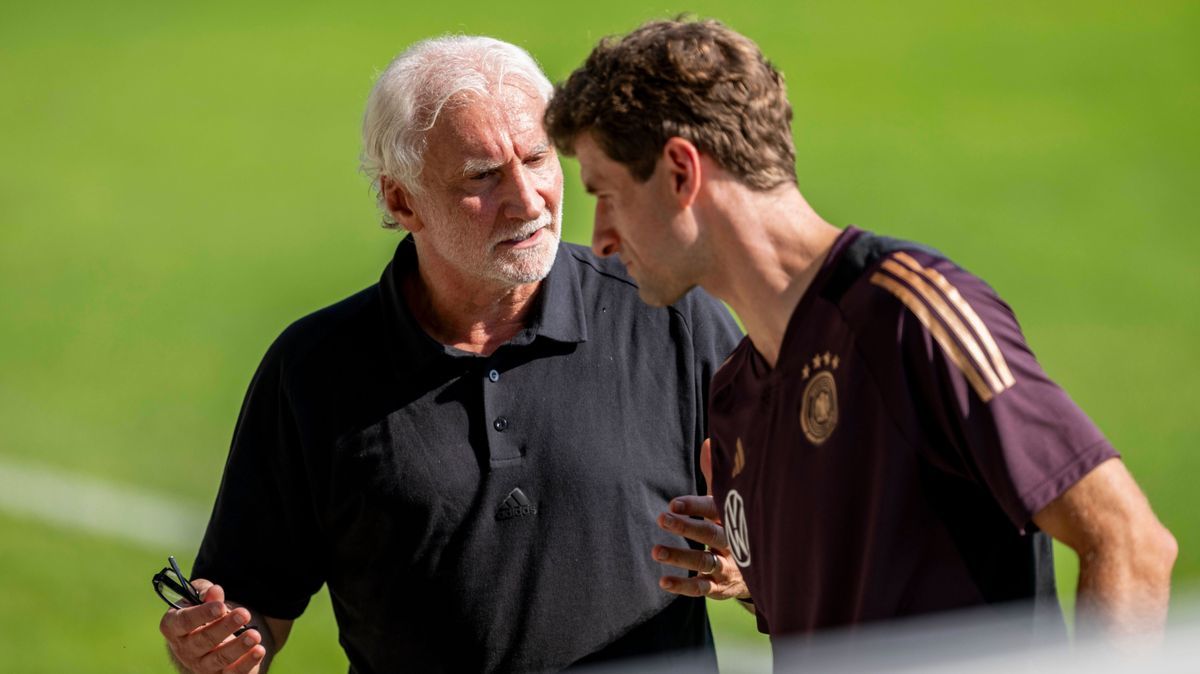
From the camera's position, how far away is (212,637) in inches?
160

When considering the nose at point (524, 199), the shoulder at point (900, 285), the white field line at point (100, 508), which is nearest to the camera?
the shoulder at point (900, 285)

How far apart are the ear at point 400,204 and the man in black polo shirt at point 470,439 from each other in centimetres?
1

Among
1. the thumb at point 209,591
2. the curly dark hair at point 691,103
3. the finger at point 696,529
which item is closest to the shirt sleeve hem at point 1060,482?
the curly dark hair at point 691,103

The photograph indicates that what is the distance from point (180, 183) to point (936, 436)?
13.4 m

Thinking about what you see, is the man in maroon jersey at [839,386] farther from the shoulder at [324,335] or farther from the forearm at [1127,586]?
the shoulder at [324,335]

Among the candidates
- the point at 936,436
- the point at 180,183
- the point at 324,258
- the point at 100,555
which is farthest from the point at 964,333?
the point at 180,183

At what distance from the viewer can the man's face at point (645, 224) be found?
3.14 metres

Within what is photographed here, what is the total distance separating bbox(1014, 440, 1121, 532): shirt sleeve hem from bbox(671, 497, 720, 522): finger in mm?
1219

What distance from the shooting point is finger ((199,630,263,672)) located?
4.08 meters

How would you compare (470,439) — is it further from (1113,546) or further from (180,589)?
(1113,546)

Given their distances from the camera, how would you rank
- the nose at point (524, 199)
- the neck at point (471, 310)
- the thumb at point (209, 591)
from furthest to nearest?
1. the neck at point (471, 310)
2. the nose at point (524, 199)
3. the thumb at point (209, 591)

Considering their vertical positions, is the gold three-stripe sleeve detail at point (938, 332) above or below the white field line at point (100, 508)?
above

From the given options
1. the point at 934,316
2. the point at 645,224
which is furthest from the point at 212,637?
the point at 934,316

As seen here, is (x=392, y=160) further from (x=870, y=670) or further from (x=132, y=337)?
(x=132, y=337)
